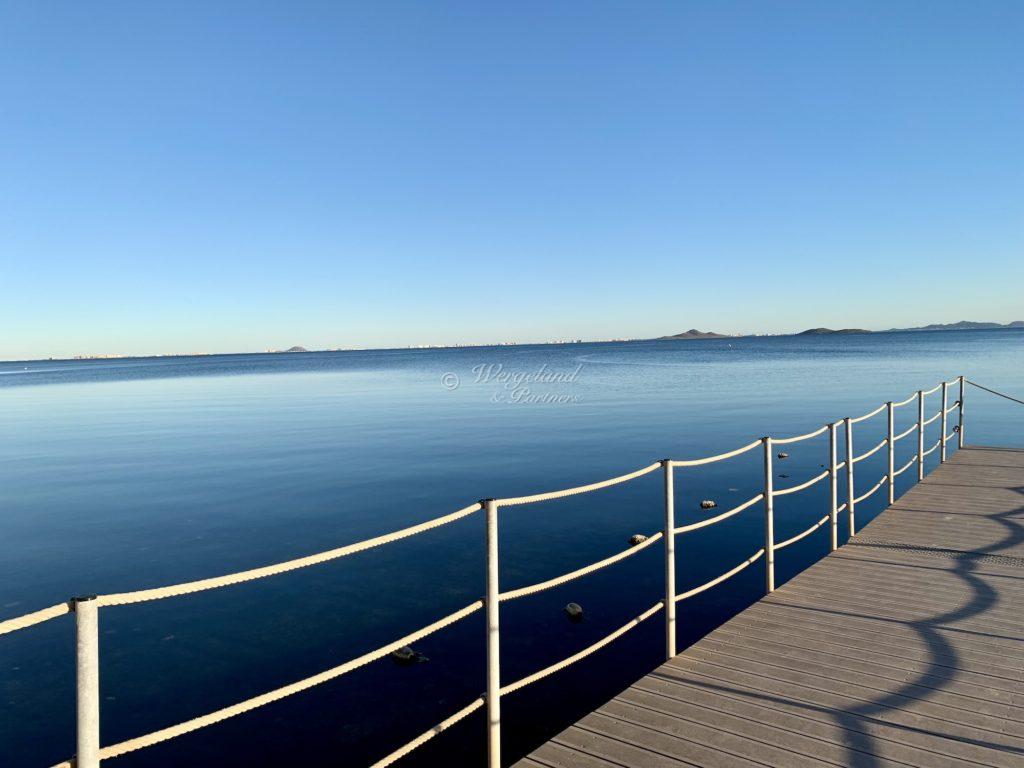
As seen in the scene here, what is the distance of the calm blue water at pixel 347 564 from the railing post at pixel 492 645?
2300mm

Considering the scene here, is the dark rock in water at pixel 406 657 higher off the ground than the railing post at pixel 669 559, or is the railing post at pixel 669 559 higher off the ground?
the railing post at pixel 669 559

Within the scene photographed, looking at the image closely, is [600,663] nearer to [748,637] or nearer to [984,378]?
[748,637]

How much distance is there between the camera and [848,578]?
6.60m

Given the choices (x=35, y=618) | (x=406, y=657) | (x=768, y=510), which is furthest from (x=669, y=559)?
(x=35, y=618)

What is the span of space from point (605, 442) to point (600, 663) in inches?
552

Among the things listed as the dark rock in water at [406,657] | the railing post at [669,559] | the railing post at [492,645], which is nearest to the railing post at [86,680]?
the railing post at [492,645]

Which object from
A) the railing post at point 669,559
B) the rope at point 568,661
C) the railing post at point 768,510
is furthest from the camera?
the railing post at point 768,510

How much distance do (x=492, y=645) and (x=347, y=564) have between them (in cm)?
747

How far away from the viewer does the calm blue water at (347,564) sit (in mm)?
6387

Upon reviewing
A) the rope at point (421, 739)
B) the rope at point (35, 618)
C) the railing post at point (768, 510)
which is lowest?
the rope at point (421, 739)

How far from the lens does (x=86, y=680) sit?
229cm

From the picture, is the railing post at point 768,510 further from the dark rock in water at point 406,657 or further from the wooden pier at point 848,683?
the dark rock in water at point 406,657

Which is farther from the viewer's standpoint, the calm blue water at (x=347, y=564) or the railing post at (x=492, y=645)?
the calm blue water at (x=347, y=564)

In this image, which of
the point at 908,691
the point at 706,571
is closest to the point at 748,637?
the point at 908,691
